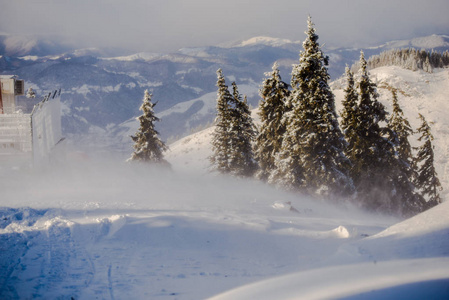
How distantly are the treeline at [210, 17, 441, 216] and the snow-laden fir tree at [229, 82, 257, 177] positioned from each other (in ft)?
9.15

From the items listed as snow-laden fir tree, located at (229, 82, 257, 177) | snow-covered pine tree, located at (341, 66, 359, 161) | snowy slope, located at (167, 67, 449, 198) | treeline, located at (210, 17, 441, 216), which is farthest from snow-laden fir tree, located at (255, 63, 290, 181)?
snowy slope, located at (167, 67, 449, 198)

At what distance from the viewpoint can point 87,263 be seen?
23.4 feet

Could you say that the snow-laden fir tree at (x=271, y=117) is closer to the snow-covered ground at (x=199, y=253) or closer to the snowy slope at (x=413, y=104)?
the snow-covered ground at (x=199, y=253)

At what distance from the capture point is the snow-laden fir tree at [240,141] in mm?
27484

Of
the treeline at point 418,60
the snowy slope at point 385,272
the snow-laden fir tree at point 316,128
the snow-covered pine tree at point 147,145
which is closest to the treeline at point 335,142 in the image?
the snow-laden fir tree at point 316,128

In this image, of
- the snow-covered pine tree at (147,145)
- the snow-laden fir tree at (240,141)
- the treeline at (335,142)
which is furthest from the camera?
the snow-covered pine tree at (147,145)

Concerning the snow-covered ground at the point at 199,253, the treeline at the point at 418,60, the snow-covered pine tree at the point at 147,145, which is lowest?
the snow-covered ground at the point at 199,253

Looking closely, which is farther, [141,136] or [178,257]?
[141,136]

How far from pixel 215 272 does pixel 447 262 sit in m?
4.73

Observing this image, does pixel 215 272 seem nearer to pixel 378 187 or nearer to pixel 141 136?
pixel 378 187

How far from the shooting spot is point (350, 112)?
20516 millimetres

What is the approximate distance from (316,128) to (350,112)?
3.67 metres

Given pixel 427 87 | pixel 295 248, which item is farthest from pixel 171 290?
pixel 427 87

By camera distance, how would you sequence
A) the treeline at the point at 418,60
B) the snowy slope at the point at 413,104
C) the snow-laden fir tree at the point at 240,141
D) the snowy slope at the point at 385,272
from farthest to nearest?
1. the treeline at the point at 418,60
2. the snowy slope at the point at 413,104
3. the snow-laden fir tree at the point at 240,141
4. the snowy slope at the point at 385,272
